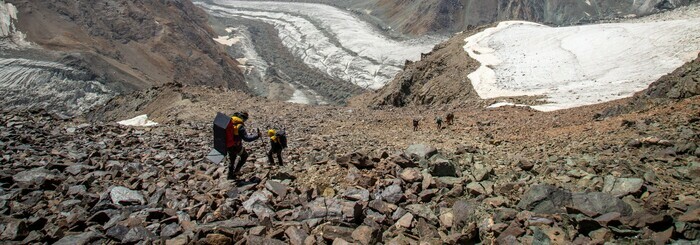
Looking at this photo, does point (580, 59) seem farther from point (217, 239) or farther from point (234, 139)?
point (217, 239)

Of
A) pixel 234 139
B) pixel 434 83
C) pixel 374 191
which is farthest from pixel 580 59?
pixel 234 139

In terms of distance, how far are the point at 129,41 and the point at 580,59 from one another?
165 feet

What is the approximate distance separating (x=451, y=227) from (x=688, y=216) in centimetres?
281

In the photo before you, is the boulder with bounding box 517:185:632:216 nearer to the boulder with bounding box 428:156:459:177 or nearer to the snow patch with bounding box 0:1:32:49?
the boulder with bounding box 428:156:459:177

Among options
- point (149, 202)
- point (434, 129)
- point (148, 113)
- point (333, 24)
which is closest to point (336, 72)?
point (333, 24)

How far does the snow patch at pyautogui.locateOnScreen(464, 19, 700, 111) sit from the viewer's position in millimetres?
23828

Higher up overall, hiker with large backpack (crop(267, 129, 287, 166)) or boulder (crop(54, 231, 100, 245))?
boulder (crop(54, 231, 100, 245))

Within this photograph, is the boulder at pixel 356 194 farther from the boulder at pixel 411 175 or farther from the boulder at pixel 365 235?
the boulder at pixel 365 235

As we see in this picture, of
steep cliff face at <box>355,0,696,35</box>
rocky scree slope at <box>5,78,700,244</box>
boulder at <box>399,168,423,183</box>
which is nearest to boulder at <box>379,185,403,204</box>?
rocky scree slope at <box>5,78,700,244</box>

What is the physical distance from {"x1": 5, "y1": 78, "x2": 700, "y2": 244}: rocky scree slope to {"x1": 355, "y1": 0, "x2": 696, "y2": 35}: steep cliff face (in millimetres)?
68876

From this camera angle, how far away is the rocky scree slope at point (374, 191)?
5.80 meters

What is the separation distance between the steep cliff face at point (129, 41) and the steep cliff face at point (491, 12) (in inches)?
1348

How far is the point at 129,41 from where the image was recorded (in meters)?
56.0

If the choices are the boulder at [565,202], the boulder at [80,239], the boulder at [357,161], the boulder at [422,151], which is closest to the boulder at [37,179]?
the boulder at [80,239]
